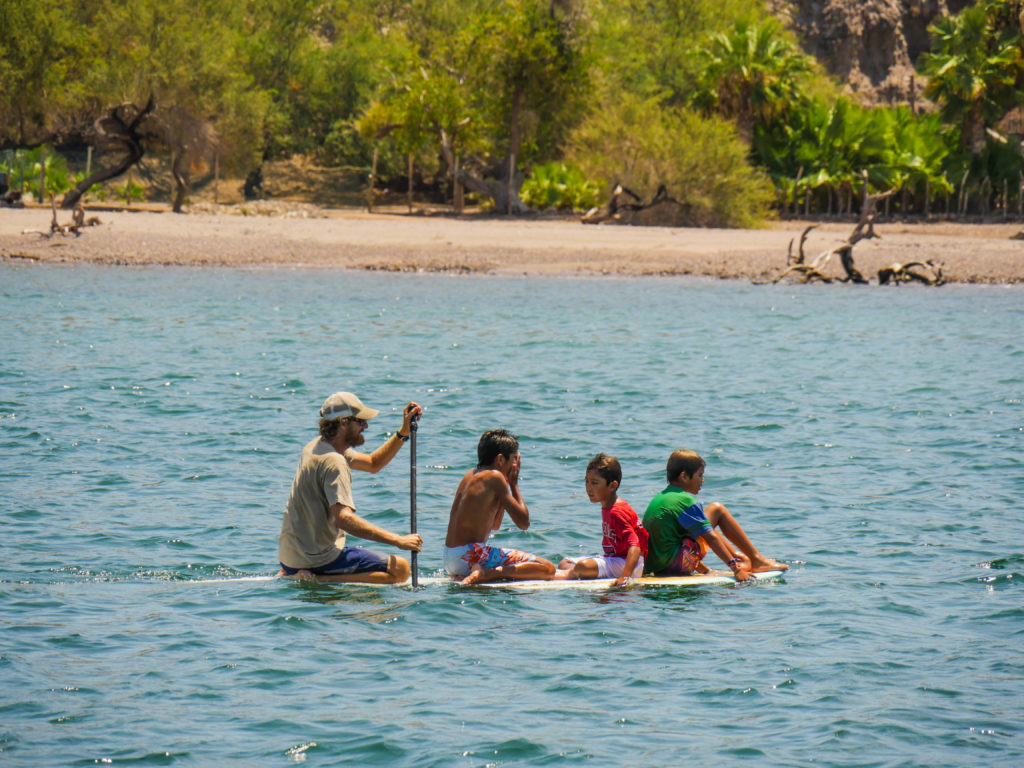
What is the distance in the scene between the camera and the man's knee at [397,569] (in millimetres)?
9023

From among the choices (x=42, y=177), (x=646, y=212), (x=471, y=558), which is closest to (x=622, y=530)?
(x=471, y=558)

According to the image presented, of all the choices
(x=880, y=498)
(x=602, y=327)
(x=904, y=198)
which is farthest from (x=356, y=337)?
(x=904, y=198)

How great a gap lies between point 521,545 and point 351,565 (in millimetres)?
2144

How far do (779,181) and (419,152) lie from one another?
46.2 ft

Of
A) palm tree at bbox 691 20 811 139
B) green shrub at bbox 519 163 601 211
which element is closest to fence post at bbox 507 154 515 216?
green shrub at bbox 519 163 601 211

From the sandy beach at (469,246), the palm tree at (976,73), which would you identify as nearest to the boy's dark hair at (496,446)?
the sandy beach at (469,246)

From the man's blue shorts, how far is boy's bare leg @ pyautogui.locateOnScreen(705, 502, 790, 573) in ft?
8.17

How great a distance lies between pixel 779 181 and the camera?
46.3 m

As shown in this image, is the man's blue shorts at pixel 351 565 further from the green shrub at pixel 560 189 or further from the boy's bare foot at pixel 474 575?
the green shrub at pixel 560 189

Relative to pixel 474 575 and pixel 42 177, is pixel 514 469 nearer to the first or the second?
pixel 474 575

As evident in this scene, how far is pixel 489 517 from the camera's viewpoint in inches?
353

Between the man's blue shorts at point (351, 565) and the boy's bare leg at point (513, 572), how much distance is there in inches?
26.1

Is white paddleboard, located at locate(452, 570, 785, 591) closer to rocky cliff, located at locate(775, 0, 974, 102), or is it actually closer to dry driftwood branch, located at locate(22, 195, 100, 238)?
dry driftwood branch, located at locate(22, 195, 100, 238)

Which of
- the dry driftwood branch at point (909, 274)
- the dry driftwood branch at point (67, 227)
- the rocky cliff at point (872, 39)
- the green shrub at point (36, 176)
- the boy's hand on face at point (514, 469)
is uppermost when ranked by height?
the rocky cliff at point (872, 39)
